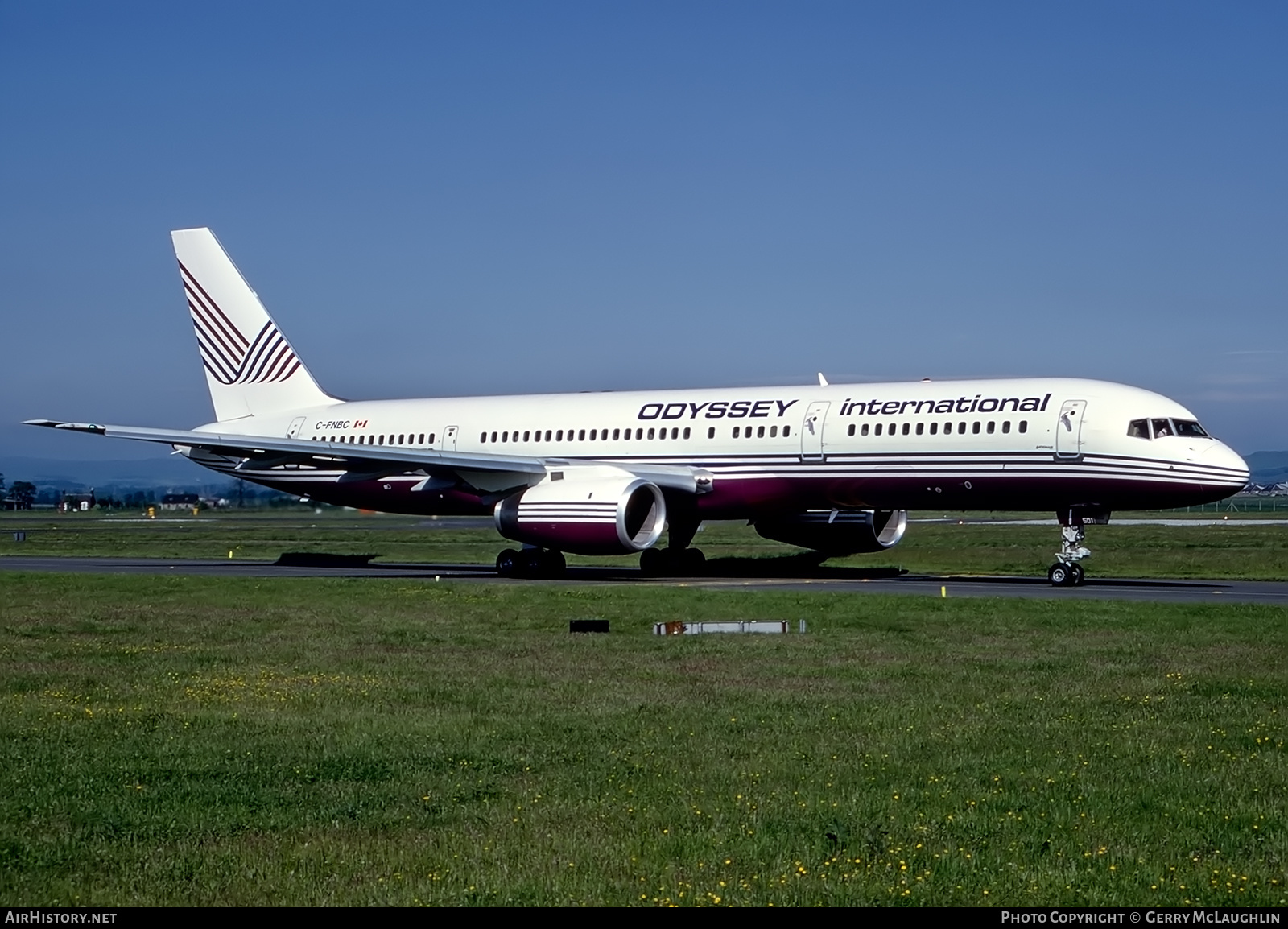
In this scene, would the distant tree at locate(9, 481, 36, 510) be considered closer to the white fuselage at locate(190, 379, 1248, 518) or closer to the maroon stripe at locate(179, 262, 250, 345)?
the maroon stripe at locate(179, 262, 250, 345)

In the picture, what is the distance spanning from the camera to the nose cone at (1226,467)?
1194 inches

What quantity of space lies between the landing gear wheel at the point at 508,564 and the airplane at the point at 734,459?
4cm

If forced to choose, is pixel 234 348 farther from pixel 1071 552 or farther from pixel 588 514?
pixel 1071 552

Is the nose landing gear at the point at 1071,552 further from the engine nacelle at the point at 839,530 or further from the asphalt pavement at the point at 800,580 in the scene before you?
the engine nacelle at the point at 839,530

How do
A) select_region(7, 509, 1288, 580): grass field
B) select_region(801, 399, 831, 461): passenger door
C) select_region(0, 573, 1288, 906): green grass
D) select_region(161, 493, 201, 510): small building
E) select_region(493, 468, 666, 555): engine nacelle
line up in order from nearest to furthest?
1. select_region(0, 573, 1288, 906): green grass
2. select_region(493, 468, 666, 555): engine nacelle
3. select_region(801, 399, 831, 461): passenger door
4. select_region(7, 509, 1288, 580): grass field
5. select_region(161, 493, 201, 510): small building

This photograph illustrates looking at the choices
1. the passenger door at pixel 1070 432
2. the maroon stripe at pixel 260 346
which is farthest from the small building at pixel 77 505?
the passenger door at pixel 1070 432

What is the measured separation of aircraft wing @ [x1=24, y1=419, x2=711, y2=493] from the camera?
3475 cm

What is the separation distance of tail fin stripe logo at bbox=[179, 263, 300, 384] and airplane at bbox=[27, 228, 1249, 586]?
0.81 meters

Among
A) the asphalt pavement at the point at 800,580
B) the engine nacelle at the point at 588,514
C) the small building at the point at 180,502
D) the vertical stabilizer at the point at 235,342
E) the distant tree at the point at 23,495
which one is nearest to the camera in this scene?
the asphalt pavement at the point at 800,580

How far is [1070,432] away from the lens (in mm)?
31016

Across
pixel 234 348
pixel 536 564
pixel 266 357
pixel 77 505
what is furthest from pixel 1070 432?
pixel 77 505

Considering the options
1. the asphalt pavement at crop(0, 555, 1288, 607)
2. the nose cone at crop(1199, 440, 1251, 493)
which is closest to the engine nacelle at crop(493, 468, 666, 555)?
the asphalt pavement at crop(0, 555, 1288, 607)

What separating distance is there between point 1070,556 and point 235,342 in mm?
24022
